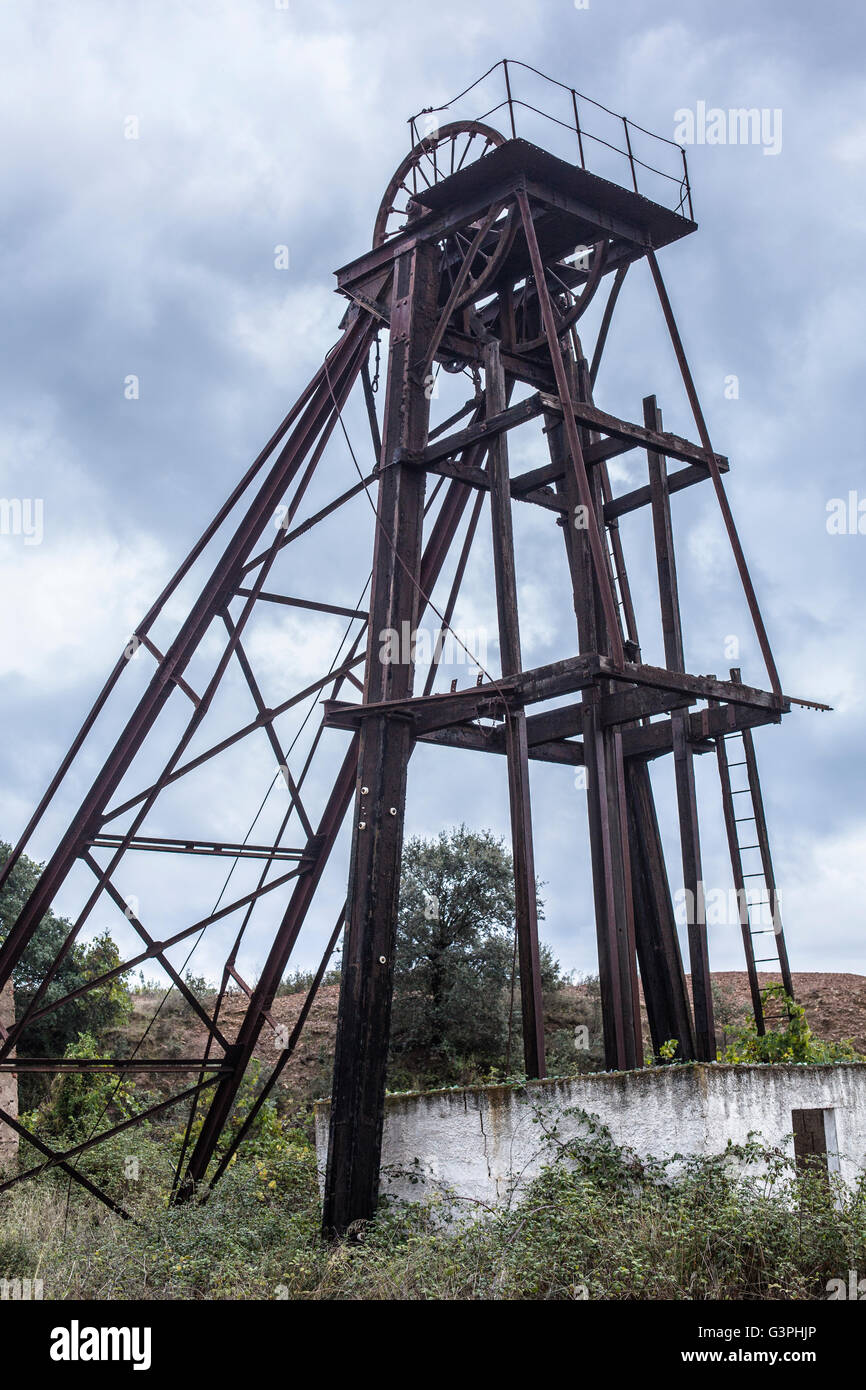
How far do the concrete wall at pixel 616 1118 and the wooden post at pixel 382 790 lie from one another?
1.35 feet

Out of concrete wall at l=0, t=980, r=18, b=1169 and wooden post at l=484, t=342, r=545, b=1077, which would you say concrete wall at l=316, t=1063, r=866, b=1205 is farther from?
concrete wall at l=0, t=980, r=18, b=1169

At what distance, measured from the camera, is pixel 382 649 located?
41.9ft

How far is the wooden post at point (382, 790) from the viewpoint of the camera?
11.4m

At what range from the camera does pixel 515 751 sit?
11742mm

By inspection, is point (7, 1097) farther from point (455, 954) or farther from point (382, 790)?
point (382, 790)

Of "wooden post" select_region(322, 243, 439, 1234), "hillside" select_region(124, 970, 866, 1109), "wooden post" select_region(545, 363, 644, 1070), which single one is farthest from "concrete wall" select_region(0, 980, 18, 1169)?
"wooden post" select_region(545, 363, 644, 1070)

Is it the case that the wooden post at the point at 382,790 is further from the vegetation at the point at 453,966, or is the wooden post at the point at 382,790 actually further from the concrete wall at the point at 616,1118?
the vegetation at the point at 453,966

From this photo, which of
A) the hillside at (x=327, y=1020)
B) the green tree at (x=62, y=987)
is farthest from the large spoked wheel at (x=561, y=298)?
the green tree at (x=62, y=987)

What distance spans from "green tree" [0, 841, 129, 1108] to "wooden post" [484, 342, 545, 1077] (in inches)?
618

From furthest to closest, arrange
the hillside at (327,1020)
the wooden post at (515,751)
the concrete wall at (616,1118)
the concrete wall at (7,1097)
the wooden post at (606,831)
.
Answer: the hillside at (327,1020)
the concrete wall at (7,1097)
the wooden post at (606,831)
the wooden post at (515,751)
the concrete wall at (616,1118)

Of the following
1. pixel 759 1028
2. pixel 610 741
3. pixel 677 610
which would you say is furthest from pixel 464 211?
pixel 759 1028

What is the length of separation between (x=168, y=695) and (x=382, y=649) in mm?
3481

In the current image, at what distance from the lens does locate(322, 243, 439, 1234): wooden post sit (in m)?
11.4

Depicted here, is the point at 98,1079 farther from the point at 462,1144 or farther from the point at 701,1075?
the point at 701,1075
